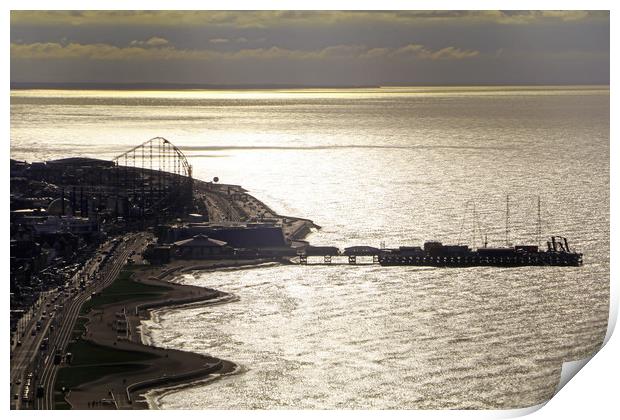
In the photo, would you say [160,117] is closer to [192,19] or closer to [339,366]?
[192,19]

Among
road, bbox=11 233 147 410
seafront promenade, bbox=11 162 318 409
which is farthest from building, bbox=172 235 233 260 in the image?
road, bbox=11 233 147 410

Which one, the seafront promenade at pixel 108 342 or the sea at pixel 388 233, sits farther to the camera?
the sea at pixel 388 233

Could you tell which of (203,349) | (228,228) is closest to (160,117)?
(228,228)

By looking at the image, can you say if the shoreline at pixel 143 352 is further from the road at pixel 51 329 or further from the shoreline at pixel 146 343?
the road at pixel 51 329

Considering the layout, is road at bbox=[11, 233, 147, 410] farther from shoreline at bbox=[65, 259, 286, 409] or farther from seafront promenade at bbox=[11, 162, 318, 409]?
shoreline at bbox=[65, 259, 286, 409]

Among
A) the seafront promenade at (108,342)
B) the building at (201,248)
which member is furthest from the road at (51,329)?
the building at (201,248)

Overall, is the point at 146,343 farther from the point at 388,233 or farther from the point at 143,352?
the point at 388,233
